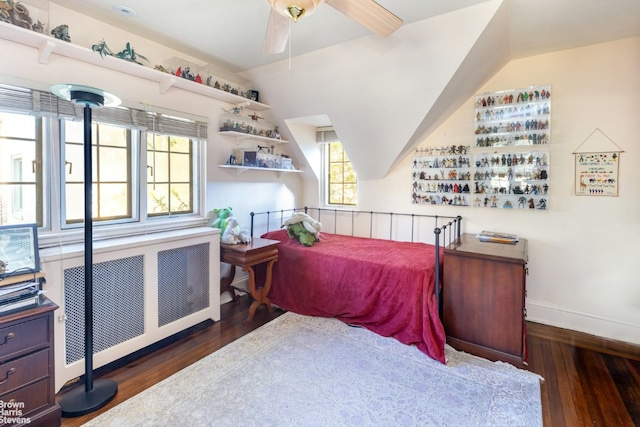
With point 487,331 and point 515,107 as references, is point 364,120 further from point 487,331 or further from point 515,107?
point 487,331

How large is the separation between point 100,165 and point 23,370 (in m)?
1.42

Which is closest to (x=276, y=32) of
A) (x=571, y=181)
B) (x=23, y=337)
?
(x=23, y=337)

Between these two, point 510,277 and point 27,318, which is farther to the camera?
point 510,277

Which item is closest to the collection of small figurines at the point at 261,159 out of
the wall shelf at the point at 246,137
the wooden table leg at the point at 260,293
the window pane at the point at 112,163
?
the wall shelf at the point at 246,137

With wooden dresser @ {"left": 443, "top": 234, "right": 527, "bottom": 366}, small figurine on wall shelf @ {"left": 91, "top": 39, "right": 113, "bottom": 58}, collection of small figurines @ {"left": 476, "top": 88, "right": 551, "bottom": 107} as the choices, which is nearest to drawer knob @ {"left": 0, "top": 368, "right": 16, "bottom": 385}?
small figurine on wall shelf @ {"left": 91, "top": 39, "right": 113, "bottom": 58}

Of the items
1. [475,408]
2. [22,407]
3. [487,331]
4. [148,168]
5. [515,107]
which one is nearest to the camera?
[22,407]

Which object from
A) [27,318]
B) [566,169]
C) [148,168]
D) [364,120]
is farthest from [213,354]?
[566,169]

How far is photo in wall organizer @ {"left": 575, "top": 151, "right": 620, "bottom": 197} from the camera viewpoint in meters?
2.59

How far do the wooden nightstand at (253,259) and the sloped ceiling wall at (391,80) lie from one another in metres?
1.47

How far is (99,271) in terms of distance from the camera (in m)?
2.07

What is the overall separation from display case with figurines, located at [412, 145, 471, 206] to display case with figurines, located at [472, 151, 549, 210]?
105mm

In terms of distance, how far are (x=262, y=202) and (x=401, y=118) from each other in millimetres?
1801

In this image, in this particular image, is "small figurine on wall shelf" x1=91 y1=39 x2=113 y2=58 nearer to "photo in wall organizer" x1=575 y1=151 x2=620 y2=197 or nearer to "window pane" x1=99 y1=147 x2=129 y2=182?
"window pane" x1=99 y1=147 x2=129 y2=182

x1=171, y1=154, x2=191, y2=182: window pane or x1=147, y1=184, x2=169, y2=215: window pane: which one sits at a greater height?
x1=171, y1=154, x2=191, y2=182: window pane
